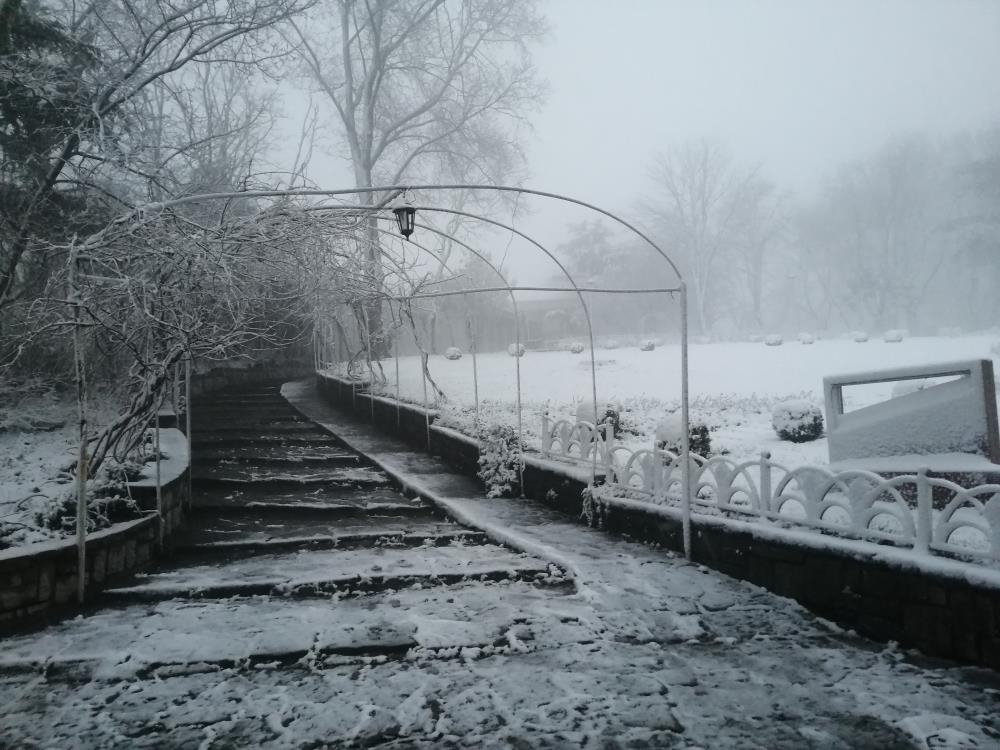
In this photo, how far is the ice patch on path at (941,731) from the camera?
2.82 meters

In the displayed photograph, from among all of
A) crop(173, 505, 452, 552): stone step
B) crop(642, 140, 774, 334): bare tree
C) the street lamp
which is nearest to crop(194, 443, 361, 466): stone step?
→ crop(173, 505, 452, 552): stone step

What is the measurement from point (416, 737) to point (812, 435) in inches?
289

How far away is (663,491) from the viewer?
6141 millimetres

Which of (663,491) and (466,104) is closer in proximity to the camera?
(663,491)

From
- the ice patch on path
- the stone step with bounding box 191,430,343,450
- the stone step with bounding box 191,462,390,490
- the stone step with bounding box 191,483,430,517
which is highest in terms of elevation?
the stone step with bounding box 191,430,343,450

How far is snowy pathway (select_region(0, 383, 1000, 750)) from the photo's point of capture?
2973 millimetres

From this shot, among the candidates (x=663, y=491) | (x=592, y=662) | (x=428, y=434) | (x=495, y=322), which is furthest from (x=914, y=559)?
(x=495, y=322)

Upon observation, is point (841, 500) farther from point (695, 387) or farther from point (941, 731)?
point (695, 387)

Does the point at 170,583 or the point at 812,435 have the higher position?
the point at 812,435

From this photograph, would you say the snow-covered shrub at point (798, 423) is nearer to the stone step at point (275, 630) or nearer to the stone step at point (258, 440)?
the stone step at point (275, 630)

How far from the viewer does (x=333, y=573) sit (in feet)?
17.2

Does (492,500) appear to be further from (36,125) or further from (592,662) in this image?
(36,125)

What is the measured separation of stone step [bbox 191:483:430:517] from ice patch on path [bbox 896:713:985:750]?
5.79 m

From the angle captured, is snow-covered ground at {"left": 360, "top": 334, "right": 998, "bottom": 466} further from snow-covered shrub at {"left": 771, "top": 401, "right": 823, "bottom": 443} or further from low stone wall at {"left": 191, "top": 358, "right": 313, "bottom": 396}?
low stone wall at {"left": 191, "top": 358, "right": 313, "bottom": 396}
